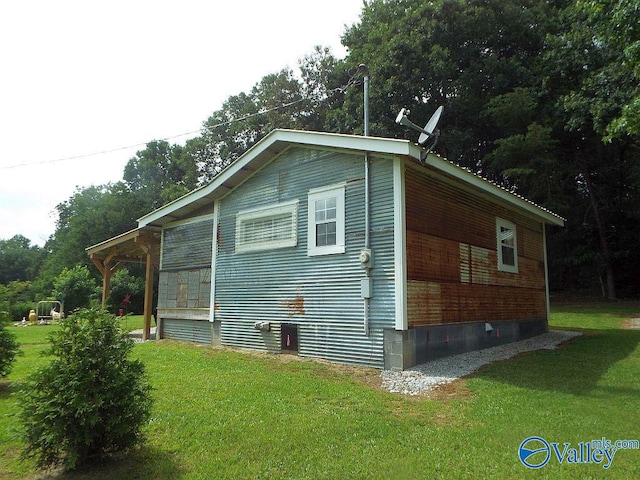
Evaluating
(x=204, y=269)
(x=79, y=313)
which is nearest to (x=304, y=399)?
(x=79, y=313)

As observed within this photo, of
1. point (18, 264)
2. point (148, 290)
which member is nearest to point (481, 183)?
point (148, 290)

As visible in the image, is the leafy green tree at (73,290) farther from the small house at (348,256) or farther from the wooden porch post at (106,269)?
the small house at (348,256)

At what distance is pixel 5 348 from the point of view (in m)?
7.03

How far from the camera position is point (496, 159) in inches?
Result: 840

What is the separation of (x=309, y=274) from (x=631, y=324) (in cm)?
1267

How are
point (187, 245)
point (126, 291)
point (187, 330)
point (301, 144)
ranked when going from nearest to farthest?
1. point (301, 144)
2. point (187, 330)
3. point (187, 245)
4. point (126, 291)

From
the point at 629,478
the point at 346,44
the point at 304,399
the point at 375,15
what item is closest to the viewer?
the point at 629,478

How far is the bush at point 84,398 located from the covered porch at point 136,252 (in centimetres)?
887

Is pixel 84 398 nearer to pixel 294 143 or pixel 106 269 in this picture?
pixel 294 143

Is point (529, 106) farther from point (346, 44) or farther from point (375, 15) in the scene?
point (346, 44)

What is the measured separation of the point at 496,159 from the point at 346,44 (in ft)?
43.8

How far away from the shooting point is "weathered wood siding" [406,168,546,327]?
7926 mm

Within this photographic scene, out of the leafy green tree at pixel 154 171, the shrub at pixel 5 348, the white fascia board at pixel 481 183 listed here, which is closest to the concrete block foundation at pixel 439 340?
the white fascia board at pixel 481 183

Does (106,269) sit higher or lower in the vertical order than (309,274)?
higher
